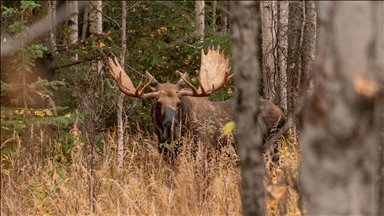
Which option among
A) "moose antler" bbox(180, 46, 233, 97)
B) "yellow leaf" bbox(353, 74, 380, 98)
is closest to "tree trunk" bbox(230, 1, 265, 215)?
"yellow leaf" bbox(353, 74, 380, 98)

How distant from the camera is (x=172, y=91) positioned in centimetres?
974

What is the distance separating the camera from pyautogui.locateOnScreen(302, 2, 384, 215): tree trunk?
1.80 metres

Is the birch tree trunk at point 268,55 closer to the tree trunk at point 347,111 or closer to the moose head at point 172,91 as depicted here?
the moose head at point 172,91

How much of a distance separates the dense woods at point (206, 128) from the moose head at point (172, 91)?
0.24m

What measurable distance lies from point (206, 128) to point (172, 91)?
1247mm

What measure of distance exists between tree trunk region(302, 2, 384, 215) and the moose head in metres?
6.96

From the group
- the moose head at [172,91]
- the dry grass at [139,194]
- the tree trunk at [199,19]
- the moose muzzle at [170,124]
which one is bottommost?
the dry grass at [139,194]

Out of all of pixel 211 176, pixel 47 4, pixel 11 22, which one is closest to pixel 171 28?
pixel 47 4

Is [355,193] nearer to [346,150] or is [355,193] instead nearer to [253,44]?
[346,150]

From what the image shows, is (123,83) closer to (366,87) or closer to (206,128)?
(206,128)

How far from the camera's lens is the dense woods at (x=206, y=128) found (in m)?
1.84

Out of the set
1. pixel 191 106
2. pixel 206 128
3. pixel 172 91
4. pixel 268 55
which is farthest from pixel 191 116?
pixel 268 55

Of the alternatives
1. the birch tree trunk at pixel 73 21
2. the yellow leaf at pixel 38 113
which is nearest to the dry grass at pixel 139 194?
the yellow leaf at pixel 38 113

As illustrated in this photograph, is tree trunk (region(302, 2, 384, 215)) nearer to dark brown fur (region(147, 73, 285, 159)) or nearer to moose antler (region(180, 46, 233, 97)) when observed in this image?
dark brown fur (region(147, 73, 285, 159))
